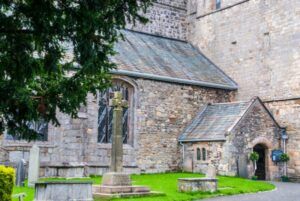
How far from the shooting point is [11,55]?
6.49 m

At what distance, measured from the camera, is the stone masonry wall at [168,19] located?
27.5 meters

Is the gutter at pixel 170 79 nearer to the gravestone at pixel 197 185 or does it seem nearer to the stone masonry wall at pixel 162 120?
the stone masonry wall at pixel 162 120

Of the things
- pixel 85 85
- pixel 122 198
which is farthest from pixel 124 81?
pixel 85 85

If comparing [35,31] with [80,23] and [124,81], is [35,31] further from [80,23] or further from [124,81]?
[124,81]

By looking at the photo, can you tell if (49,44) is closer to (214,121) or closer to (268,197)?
(268,197)

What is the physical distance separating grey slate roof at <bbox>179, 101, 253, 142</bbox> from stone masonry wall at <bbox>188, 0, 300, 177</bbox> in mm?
2387

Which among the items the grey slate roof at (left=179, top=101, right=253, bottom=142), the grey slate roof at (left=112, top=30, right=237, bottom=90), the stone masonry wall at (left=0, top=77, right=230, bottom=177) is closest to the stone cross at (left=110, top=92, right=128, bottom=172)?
the stone masonry wall at (left=0, top=77, right=230, bottom=177)

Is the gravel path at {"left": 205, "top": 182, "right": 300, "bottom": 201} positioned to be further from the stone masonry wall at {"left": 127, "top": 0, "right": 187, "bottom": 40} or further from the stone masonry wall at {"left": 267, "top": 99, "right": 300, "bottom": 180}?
the stone masonry wall at {"left": 127, "top": 0, "right": 187, "bottom": 40}

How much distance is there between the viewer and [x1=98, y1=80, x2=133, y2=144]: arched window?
2056 centimetres

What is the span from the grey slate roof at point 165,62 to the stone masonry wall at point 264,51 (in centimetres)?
96

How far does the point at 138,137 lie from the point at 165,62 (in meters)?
4.68

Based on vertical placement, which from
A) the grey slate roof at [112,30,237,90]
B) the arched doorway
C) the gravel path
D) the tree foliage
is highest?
the grey slate roof at [112,30,237,90]

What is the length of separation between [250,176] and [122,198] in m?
9.78

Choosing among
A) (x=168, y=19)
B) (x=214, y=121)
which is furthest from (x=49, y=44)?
(x=168, y=19)
